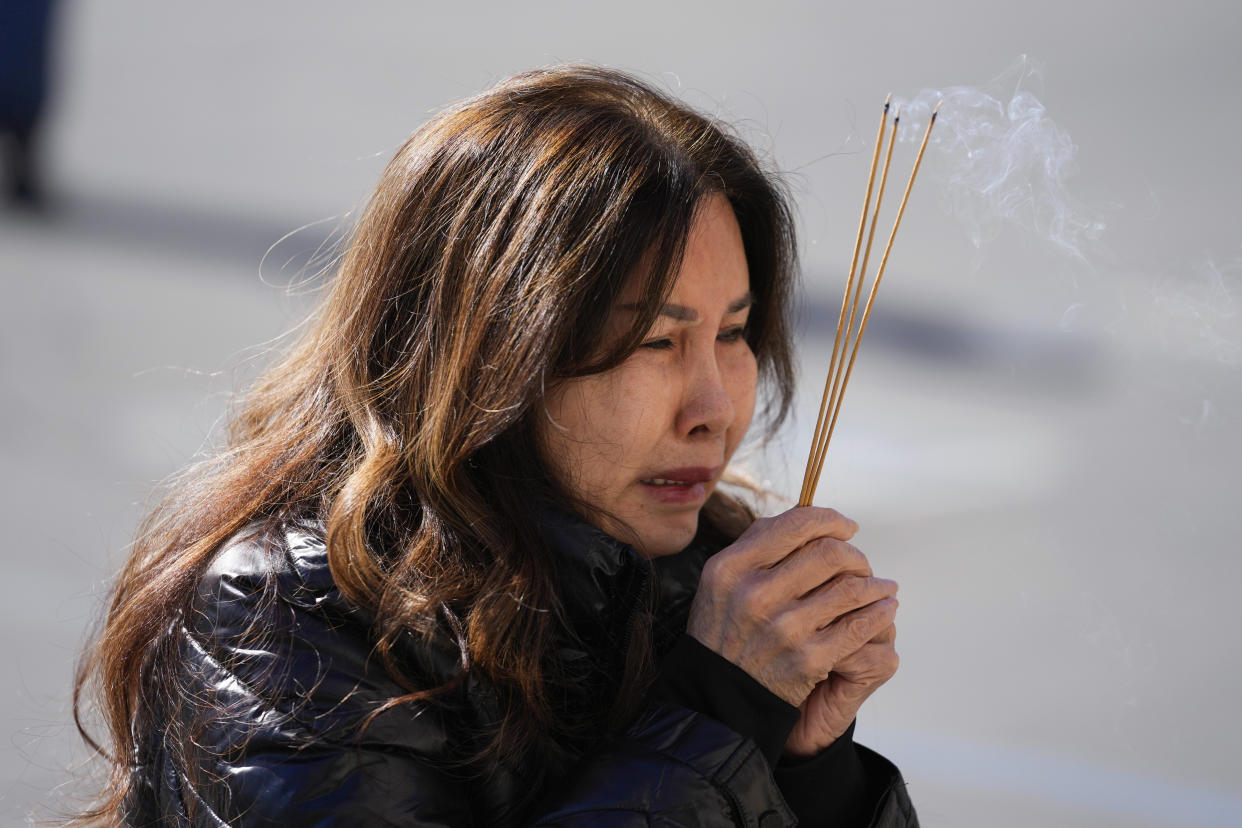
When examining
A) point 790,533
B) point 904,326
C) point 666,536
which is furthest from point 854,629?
point 904,326

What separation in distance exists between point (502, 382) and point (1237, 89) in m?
0.96

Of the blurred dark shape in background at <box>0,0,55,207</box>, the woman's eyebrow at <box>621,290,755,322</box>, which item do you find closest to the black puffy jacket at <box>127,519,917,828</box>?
the woman's eyebrow at <box>621,290,755,322</box>

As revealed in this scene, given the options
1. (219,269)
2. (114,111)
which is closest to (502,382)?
(219,269)

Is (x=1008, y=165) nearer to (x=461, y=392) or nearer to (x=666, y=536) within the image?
(x=666, y=536)

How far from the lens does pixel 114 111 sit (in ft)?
7.08

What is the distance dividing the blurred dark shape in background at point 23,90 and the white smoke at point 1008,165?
1870mm

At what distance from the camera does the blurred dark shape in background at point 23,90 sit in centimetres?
216

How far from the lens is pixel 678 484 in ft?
3.61

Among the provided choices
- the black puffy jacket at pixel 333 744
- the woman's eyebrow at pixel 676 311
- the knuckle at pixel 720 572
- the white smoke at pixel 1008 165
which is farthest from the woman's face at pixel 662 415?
the white smoke at pixel 1008 165

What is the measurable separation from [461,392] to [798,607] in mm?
370

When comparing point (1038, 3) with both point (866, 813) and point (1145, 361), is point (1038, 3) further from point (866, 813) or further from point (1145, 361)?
point (866, 813)

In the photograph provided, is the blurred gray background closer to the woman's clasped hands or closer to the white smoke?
the white smoke

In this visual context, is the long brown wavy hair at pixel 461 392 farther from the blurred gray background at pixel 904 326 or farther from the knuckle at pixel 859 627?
the blurred gray background at pixel 904 326

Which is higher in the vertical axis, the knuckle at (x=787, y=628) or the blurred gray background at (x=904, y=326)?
the blurred gray background at (x=904, y=326)
